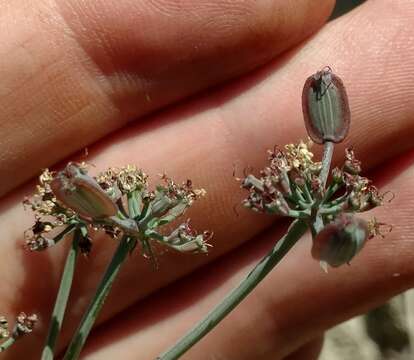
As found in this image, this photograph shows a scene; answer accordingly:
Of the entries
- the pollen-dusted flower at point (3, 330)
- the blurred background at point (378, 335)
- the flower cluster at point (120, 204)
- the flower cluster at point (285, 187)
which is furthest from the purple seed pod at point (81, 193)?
the blurred background at point (378, 335)

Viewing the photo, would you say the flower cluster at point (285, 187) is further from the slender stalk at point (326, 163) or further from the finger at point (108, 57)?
the finger at point (108, 57)

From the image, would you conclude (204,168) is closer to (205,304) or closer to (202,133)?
(202,133)

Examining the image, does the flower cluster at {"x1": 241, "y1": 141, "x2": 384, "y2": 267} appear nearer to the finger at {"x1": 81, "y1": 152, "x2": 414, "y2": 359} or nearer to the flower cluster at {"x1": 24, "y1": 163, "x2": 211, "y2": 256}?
the flower cluster at {"x1": 24, "y1": 163, "x2": 211, "y2": 256}

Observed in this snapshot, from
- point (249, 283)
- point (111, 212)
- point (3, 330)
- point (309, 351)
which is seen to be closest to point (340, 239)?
point (249, 283)

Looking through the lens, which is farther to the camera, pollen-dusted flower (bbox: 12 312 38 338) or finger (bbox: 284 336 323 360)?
finger (bbox: 284 336 323 360)

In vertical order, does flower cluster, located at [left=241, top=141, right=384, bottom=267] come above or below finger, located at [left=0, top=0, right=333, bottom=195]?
below

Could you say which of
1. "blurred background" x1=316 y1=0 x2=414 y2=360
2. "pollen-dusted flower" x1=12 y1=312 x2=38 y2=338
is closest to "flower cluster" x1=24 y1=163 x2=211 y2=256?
"pollen-dusted flower" x1=12 y1=312 x2=38 y2=338

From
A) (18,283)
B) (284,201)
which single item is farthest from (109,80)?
(284,201)
